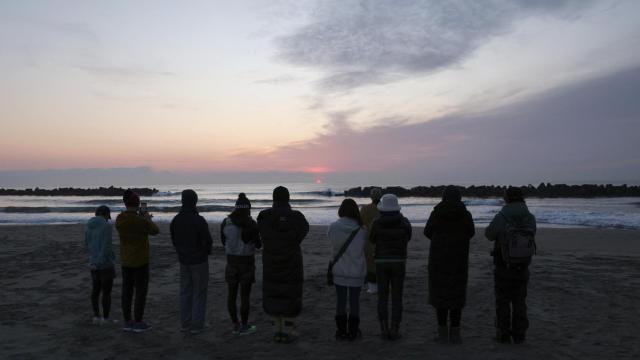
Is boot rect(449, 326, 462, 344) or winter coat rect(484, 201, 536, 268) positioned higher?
winter coat rect(484, 201, 536, 268)

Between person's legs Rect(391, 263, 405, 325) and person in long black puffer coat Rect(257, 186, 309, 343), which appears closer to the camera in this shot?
person in long black puffer coat Rect(257, 186, 309, 343)

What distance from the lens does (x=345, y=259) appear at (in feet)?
18.7

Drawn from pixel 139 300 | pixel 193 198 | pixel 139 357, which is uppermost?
pixel 193 198

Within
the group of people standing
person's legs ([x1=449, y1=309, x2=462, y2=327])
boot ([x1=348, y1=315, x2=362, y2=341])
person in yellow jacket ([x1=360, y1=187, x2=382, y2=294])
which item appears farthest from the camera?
person in yellow jacket ([x1=360, y1=187, x2=382, y2=294])

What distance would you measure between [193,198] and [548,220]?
2296 centimetres

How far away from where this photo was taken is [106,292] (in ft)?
21.7

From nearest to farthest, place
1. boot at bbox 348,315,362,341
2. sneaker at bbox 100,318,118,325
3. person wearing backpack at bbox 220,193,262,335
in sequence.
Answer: boot at bbox 348,315,362,341, person wearing backpack at bbox 220,193,262,335, sneaker at bbox 100,318,118,325

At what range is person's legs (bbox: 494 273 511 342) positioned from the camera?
564 centimetres

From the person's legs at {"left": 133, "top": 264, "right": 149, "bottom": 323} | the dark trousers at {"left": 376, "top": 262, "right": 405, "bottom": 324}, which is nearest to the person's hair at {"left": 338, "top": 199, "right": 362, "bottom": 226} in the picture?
the dark trousers at {"left": 376, "top": 262, "right": 405, "bottom": 324}

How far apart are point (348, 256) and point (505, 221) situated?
6.14ft

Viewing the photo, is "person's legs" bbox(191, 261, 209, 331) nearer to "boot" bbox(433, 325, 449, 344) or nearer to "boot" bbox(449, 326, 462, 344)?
"boot" bbox(433, 325, 449, 344)

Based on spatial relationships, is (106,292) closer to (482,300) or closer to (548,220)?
(482,300)

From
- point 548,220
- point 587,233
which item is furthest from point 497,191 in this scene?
point 587,233

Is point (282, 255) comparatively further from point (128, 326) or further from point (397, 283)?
point (128, 326)
